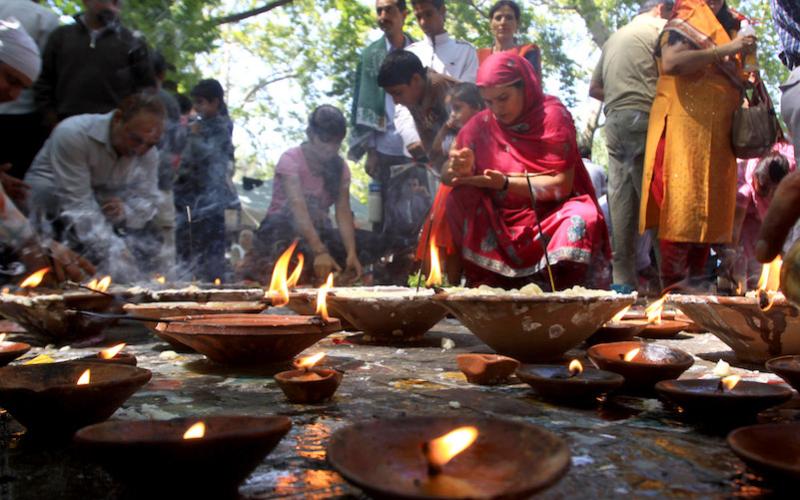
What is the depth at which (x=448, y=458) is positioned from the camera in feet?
3.48

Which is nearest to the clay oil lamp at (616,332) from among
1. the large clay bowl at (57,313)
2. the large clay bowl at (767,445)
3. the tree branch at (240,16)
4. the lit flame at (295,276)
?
the lit flame at (295,276)

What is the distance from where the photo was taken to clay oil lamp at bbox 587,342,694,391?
6.63 feet

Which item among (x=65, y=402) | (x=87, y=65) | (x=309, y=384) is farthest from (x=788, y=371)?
(x=87, y=65)

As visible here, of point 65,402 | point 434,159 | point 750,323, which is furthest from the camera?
point 434,159

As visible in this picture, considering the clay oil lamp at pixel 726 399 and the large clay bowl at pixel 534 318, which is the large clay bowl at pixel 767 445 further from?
the large clay bowl at pixel 534 318

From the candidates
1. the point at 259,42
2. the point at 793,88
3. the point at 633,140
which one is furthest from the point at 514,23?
the point at 259,42

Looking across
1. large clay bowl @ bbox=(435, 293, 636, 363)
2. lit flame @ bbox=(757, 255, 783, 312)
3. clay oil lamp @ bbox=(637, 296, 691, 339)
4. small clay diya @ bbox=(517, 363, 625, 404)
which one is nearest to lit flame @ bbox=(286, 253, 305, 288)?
large clay bowl @ bbox=(435, 293, 636, 363)

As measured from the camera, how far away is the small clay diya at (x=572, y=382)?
187 cm

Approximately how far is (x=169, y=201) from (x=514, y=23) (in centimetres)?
375

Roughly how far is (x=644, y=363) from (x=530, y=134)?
3.08 m

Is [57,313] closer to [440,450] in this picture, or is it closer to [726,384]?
[440,450]

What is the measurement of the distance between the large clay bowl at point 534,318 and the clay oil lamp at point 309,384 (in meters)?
→ 0.78

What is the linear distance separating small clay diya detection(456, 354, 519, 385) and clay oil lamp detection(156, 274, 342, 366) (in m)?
0.54

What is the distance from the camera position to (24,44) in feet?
14.1
